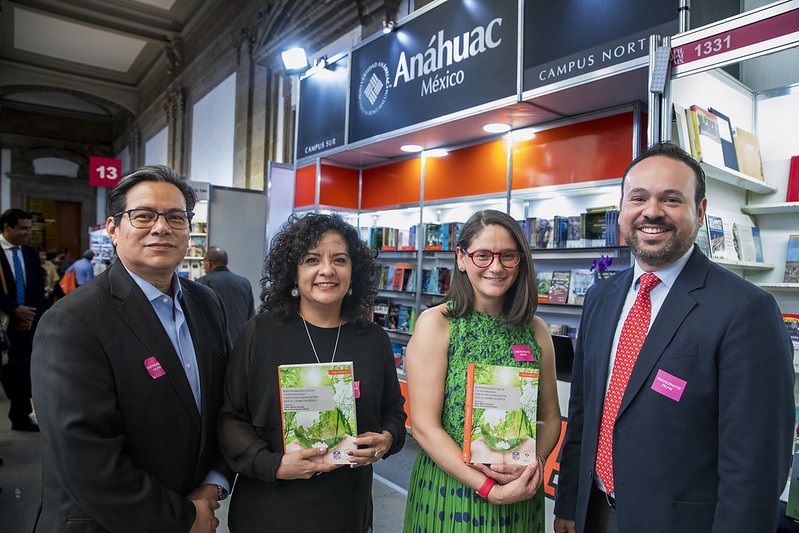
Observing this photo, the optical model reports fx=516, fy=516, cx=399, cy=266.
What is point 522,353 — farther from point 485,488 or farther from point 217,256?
point 217,256

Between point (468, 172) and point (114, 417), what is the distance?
394 cm

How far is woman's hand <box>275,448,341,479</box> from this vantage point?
143 centimetres

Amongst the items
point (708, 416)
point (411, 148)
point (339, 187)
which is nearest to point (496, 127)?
point (411, 148)

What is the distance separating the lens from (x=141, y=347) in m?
1.36

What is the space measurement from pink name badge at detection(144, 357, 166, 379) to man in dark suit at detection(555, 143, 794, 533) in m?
1.22

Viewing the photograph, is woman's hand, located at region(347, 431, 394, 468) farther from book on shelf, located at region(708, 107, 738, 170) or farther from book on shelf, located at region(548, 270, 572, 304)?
book on shelf, located at region(548, 270, 572, 304)

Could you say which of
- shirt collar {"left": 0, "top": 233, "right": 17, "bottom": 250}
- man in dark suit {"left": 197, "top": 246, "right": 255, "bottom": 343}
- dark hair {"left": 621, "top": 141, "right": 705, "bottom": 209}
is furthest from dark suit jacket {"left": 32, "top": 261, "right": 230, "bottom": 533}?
shirt collar {"left": 0, "top": 233, "right": 17, "bottom": 250}

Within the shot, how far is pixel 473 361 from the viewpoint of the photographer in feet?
5.26

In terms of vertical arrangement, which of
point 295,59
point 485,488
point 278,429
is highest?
point 295,59

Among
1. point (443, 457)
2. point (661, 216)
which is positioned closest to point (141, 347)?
point (443, 457)

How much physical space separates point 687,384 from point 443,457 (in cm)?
70

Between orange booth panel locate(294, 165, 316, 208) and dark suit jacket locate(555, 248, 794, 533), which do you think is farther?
orange booth panel locate(294, 165, 316, 208)

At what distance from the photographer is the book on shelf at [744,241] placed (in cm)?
265

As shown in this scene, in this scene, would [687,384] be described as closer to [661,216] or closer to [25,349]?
[661,216]
